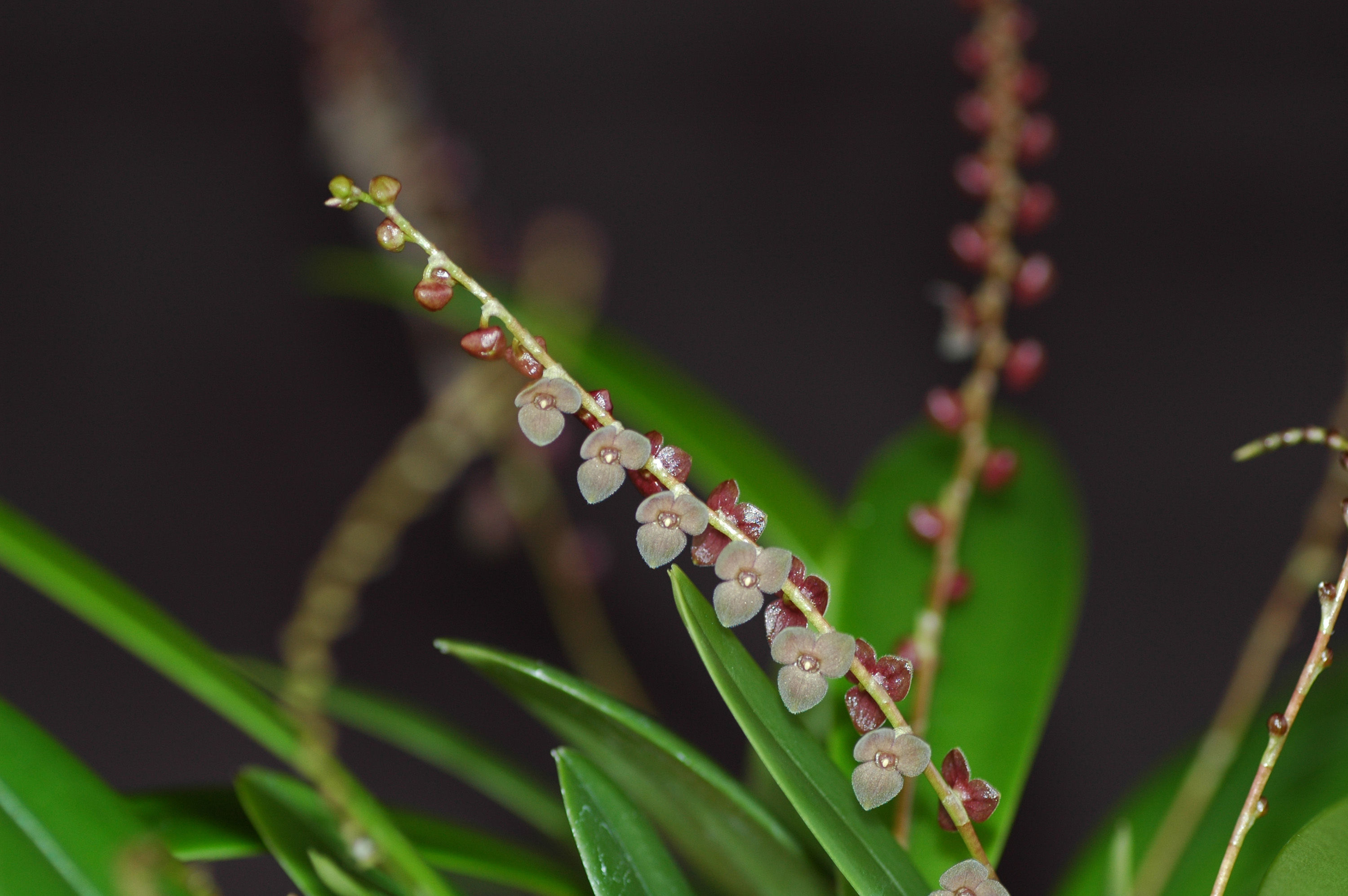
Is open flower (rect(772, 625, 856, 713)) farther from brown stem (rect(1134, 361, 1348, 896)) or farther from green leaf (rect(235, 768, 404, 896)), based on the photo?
brown stem (rect(1134, 361, 1348, 896))

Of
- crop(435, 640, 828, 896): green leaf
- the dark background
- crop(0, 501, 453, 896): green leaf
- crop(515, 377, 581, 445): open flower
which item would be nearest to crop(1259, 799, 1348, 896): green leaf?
crop(435, 640, 828, 896): green leaf

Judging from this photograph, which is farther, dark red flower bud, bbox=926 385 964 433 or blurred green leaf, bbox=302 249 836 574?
blurred green leaf, bbox=302 249 836 574

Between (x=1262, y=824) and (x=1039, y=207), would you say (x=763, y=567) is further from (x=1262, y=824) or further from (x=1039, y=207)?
(x=1262, y=824)

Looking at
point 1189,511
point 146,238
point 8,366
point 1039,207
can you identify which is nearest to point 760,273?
point 1189,511

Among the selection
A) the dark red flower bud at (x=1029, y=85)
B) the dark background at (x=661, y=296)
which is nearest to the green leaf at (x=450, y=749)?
the dark red flower bud at (x=1029, y=85)

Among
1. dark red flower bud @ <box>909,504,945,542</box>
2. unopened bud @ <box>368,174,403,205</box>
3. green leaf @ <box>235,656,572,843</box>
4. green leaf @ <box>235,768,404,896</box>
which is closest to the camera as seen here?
unopened bud @ <box>368,174,403,205</box>

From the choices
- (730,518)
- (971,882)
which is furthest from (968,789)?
(730,518)
